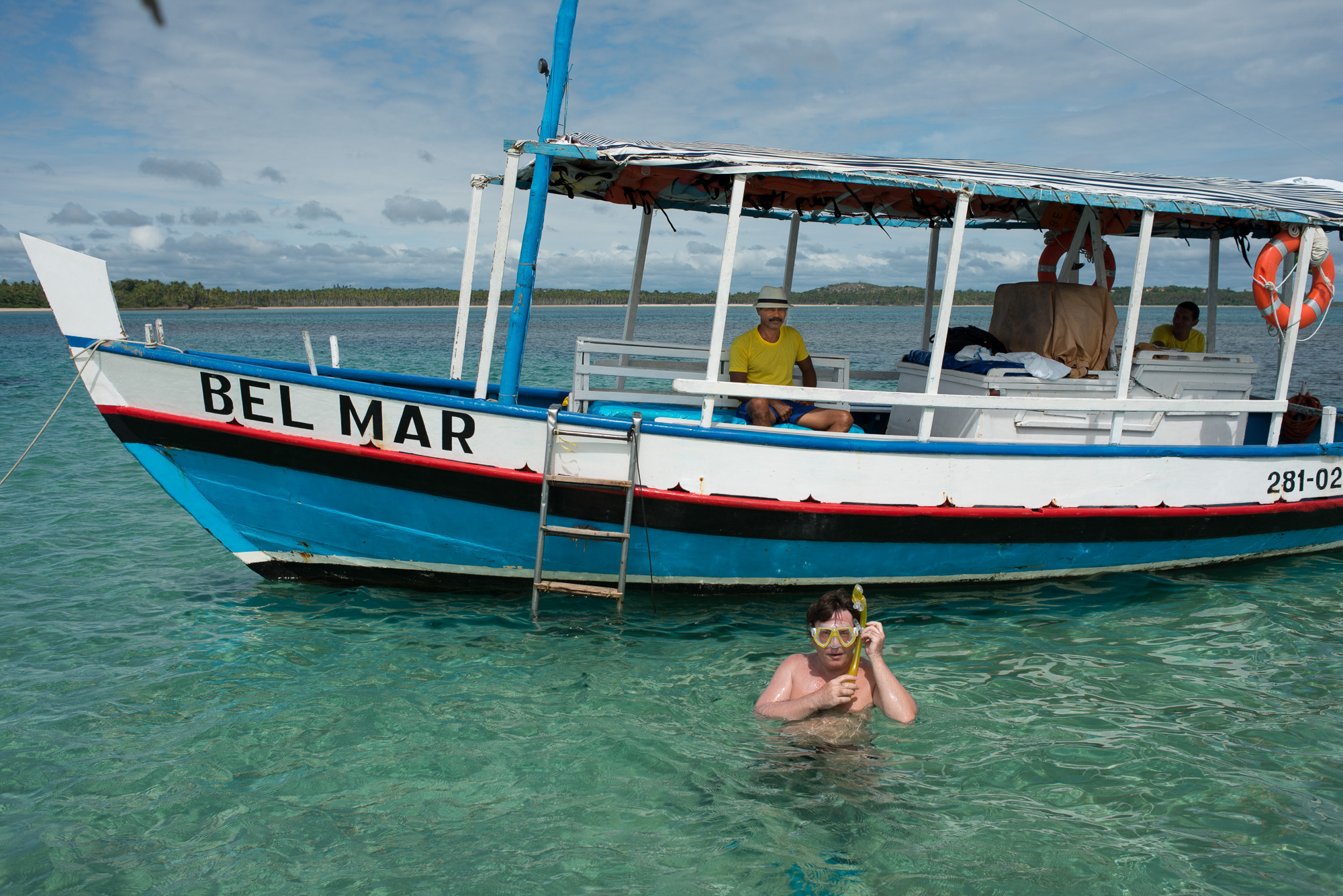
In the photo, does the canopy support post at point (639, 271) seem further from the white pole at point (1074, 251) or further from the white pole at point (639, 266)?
the white pole at point (1074, 251)

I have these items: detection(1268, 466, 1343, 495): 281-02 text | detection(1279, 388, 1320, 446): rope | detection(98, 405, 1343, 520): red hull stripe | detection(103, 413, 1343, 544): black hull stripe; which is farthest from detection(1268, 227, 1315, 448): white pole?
detection(103, 413, 1343, 544): black hull stripe

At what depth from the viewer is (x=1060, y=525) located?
6.33 m

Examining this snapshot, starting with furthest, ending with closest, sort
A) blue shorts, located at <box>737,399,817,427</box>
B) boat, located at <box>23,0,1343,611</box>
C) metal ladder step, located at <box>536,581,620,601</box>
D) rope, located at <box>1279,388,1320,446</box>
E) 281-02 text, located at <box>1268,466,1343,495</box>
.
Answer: rope, located at <box>1279,388,1320,446</box> → 281-02 text, located at <box>1268,466,1343,495</box> → blue shorts, located at <box>737,399,817,427</box> → boat, located at <box>23,0,1343,611</box> → metal ladder step, located at <box>536,581,620,601</box>

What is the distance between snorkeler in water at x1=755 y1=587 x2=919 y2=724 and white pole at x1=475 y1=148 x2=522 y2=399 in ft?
9.17

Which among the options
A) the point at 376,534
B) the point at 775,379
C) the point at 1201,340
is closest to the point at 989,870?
the point at 775,379

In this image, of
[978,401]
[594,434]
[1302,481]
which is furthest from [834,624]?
[1302,481]

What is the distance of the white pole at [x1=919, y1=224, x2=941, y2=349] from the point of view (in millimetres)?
8516

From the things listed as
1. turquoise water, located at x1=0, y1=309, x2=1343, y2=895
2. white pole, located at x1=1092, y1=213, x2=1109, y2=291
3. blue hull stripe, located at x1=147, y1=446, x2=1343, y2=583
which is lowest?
turquoise water, located at x1=0, y1=309, x2=1343, y2=895

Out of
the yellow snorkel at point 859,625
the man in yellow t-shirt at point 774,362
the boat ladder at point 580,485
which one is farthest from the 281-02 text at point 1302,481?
the boat ladder at point 580,485

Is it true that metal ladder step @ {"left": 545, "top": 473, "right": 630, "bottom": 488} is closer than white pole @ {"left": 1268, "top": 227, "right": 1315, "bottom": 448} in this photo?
Yes

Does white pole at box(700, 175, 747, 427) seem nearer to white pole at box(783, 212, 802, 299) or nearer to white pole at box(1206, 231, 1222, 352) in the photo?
white pole at box(783, 212, 802, 299)

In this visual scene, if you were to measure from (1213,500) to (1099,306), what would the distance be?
178cm

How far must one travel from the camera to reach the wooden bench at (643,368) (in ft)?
21.9

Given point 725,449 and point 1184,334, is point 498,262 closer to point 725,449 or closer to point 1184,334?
point 725,449
